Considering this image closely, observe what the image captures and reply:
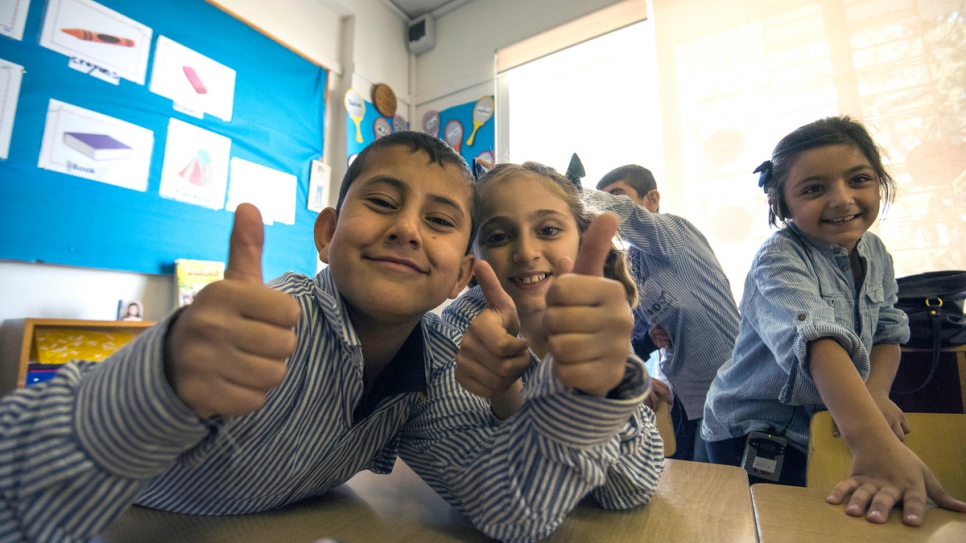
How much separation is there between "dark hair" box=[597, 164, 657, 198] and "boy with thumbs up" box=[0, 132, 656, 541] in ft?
4.50

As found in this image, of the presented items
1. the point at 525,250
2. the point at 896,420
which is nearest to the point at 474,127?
the point at 525,250

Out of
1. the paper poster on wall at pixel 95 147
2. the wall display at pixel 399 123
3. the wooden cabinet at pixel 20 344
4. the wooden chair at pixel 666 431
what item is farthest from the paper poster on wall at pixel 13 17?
the wooden chair at pixel 666 431

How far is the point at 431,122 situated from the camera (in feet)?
10.8

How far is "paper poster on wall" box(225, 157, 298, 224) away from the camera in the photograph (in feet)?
7.48

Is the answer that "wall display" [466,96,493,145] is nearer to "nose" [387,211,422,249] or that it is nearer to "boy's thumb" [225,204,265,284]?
"nose" [387,211,422,249]

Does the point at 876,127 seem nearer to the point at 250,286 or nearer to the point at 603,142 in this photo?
the point at 603,142

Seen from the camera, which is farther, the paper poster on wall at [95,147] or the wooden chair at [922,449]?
the paper poster on wall at [95,147]

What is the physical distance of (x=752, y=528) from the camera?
506mm

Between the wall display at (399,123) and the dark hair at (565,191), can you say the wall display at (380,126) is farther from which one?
the dark hair at (565,191)

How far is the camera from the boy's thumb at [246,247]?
16.4 inches

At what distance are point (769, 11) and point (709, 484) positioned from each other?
7.89ft

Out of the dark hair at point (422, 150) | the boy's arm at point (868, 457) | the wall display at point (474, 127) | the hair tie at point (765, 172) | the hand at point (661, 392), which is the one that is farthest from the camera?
the wall display at point (474, 127)

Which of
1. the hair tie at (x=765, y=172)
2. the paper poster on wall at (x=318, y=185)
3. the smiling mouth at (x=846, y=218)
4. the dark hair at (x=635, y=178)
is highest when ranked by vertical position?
the paper poster on wall at (x=318, y=185)

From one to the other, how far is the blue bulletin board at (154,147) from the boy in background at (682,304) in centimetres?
177
